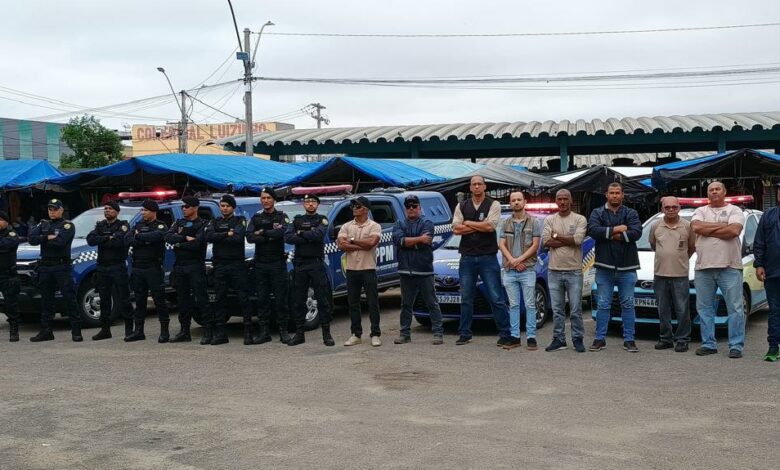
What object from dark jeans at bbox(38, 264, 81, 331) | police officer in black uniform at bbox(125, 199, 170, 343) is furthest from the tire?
dark jeans at bbox(38, 264, 81, 331)

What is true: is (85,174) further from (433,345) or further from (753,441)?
(753,441)

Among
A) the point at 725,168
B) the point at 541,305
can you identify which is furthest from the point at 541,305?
the point at 725,168

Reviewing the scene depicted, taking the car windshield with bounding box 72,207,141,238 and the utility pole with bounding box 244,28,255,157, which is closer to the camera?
the car windshield with bounding box 72,207,141,238

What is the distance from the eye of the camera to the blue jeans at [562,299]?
9070 mm

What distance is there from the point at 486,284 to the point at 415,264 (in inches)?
35.2

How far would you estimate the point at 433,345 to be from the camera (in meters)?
9.74

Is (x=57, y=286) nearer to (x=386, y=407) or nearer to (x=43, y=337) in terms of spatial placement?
(x=43, y=337)

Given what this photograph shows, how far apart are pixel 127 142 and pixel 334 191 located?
9739cm

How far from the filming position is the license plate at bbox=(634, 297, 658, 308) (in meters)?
9.64

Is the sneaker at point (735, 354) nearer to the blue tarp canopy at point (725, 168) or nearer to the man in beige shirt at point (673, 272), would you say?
the man in beige shirt at point (673, 272)

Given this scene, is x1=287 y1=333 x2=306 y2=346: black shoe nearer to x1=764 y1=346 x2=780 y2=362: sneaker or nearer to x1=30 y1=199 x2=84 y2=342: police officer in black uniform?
x1=30 y1=199 x2=84 y2=342: police officer in black uniform

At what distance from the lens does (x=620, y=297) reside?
9211mm

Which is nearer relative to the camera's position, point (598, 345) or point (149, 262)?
point (598, 345)

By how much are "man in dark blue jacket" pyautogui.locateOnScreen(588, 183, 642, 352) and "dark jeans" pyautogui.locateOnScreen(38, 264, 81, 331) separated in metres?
6.65
